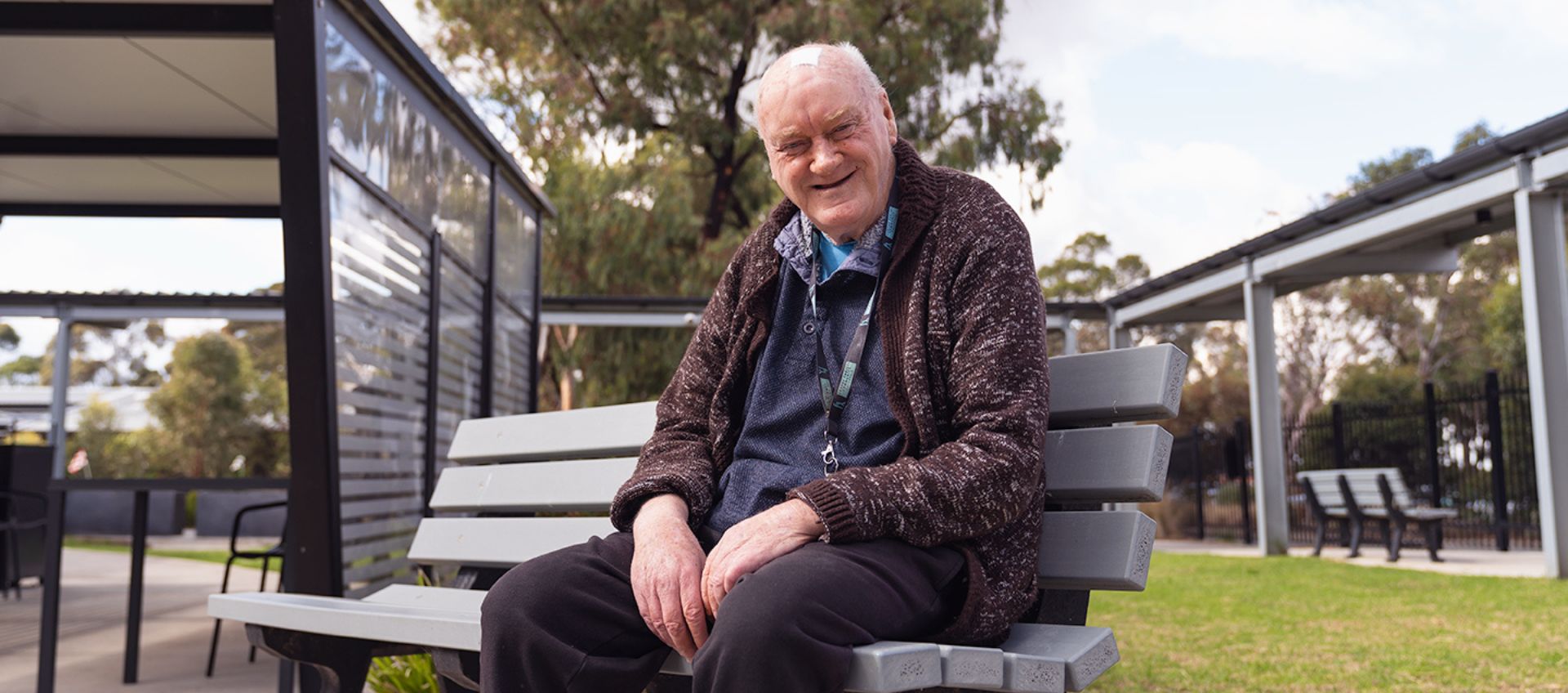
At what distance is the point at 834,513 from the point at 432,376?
12.4ft

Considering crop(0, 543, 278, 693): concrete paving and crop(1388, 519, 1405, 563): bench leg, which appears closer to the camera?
crop(0, 543, 278, 693): concrete paving

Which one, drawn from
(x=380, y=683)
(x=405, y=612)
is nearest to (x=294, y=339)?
(x=380, y=683)

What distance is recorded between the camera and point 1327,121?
44.5m

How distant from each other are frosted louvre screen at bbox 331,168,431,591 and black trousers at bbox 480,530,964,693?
223 cm

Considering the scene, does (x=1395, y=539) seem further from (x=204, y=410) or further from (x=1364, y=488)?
(x=204, y=410)

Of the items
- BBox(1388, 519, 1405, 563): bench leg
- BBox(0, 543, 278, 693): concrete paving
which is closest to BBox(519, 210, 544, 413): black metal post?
BBox(0, 543, 278, 693): concrete paving

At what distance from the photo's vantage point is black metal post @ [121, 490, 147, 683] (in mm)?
4414

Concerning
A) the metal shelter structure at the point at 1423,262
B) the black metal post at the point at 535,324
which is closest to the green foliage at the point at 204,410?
the metal shelter structure at the point at 1423,262

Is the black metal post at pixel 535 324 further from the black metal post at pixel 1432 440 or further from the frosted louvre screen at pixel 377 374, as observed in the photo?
the black metal post at pixel 1432 440

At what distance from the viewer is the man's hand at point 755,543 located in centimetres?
184

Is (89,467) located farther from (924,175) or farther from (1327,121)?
(1327,121)

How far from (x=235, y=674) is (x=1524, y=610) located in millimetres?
5923

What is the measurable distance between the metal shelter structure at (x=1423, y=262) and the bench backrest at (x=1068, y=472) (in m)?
7.44

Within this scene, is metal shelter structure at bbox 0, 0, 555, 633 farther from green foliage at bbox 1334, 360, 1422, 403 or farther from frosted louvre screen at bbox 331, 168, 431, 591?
green foliage at bbox 1334, 360, 1422, 403
